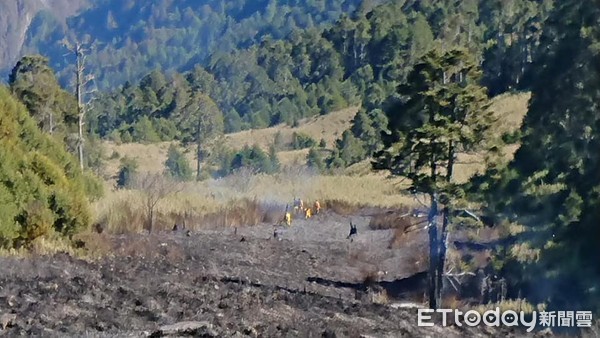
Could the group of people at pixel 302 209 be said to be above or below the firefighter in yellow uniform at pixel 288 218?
above

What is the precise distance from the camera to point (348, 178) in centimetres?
2783

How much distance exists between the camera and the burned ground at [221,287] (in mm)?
6418

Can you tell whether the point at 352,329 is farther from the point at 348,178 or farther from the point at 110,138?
the point at 110,138

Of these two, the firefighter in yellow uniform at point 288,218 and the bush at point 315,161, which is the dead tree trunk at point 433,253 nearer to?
the firefighter in yellow uniform at point 288,218

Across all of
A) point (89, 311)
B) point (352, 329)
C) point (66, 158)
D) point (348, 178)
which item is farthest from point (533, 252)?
point (348, 178)

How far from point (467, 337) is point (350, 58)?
161 ft

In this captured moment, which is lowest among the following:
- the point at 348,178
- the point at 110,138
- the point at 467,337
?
the point at 467,337

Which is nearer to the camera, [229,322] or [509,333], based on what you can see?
[229,322]

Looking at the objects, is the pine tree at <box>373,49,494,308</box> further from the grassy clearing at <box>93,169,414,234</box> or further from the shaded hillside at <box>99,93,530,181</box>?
the shaded hillside at <box>99,93,530,181</box>

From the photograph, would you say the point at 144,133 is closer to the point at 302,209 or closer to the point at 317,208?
the point at 317,208

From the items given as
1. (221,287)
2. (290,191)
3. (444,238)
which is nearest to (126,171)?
(290,191)

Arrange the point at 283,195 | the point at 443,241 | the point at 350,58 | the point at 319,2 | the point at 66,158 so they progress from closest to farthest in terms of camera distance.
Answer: the point at 443,241 → the point at 66,158 → the point at 283,195 → the point at 350,58 → the point at 319,2

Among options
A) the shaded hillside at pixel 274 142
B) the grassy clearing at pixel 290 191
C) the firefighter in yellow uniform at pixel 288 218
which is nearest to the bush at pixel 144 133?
the shaded hillside at pixel 274 142

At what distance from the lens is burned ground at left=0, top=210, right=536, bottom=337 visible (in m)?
6.42
